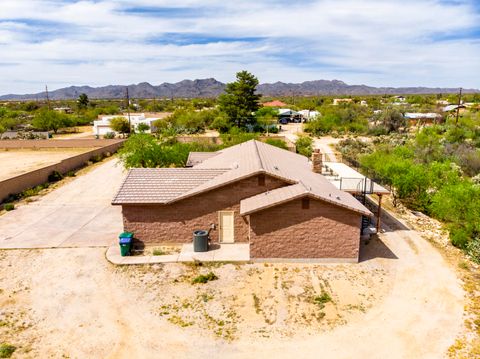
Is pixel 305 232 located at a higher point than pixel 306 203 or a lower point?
lower

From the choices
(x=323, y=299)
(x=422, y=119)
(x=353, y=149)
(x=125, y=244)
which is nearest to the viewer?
(x=323, y=299)

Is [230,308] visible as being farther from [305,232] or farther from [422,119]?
[422,119]

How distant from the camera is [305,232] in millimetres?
16109

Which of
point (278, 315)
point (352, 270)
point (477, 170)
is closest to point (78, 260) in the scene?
point (278, 315)

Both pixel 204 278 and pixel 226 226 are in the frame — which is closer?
pixel 204 278

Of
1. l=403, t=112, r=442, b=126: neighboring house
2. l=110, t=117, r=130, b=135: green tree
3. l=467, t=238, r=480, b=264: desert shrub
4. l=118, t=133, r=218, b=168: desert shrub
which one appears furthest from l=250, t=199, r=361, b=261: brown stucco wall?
l=403, t=112, r=442, b=126: neighboring house

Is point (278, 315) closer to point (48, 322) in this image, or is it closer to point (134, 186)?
point (48, 322)

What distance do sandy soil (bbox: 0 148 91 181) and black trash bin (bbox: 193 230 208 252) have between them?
82.5 ft

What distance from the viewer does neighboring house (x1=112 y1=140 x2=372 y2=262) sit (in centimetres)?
1595

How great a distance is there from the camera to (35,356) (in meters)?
10.5

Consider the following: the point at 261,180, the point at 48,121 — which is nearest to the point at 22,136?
the point at 48,121

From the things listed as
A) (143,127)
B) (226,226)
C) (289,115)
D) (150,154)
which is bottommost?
(226,226)

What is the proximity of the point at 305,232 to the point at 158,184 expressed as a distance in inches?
300

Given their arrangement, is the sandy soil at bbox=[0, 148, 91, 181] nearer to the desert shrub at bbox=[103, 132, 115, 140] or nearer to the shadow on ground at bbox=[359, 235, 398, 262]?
the desert shrub at bbox=[103, 132, 115, 140]
